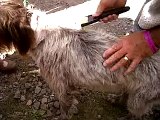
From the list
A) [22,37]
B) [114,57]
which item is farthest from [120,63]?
[22,37]

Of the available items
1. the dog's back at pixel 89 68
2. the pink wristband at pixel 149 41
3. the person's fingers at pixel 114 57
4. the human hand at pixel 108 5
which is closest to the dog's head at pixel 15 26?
the dog's back at pixel 89 68

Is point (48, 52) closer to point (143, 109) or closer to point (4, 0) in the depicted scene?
point (4, 0)

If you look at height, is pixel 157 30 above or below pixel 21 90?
above

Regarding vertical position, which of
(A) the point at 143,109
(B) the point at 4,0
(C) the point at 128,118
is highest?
(B) the point at 4,0

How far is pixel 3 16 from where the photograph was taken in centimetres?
346

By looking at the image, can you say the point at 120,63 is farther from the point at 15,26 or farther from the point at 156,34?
the point at 15,26

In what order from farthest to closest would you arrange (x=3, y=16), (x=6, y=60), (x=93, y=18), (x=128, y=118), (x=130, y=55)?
(x=6, y=60), (x=128, y=118), (x=93, y=18), (x=3, y=16), (x=130, y=55)

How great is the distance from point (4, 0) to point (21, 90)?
1.33 metres

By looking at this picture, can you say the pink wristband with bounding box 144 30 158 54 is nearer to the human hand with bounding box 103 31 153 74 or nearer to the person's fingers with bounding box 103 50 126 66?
the human hand with bounding box 103 31 153 74

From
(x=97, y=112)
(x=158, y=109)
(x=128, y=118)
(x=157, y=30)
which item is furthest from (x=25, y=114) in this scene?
(x=157, y=30)

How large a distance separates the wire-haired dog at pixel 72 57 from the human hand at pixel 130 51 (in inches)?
10.5

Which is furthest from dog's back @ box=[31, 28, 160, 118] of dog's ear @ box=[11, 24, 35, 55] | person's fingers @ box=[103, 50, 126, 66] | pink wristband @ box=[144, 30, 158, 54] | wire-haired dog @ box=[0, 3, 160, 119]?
pink wristband @ box=[144, 30, 158, 54]

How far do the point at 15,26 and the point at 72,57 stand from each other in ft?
2.13

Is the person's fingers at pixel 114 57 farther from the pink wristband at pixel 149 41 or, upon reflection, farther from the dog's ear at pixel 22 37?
the dog's ear at pixel 22 37
